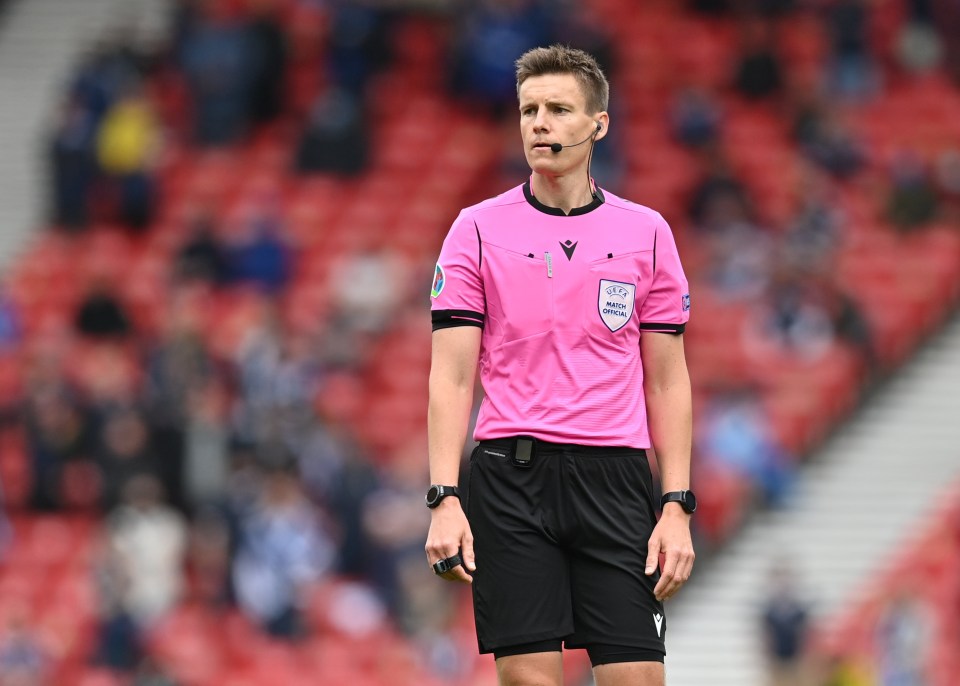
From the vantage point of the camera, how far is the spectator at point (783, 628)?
1277 centimetres

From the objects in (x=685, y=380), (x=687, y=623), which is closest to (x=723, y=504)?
(x=687, y=623)

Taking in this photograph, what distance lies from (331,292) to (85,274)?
237 cm

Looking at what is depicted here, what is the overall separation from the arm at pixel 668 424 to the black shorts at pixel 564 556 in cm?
6

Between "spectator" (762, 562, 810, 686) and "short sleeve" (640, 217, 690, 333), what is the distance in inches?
311

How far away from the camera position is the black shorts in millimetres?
4902

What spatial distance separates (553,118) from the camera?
4973mm

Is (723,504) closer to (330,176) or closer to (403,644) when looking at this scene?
(403,644)

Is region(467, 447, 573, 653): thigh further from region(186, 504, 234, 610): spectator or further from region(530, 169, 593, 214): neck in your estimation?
region(186, 504, 234, 610): spectator

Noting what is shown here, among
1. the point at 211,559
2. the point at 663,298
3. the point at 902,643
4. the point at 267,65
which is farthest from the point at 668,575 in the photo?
the point at 267,65

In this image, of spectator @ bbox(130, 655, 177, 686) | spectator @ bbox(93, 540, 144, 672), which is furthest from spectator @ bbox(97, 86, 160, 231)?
spectator @ bbox(130, 655, 177, 686)

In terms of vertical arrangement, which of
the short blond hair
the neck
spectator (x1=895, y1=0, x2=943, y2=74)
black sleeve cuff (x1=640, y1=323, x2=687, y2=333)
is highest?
spectator (x1=895, y1=0, x2=943, y2=74)

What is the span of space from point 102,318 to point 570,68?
1147 cm

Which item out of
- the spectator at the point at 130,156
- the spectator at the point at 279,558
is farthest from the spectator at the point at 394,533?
the spectator at the point at 130,156

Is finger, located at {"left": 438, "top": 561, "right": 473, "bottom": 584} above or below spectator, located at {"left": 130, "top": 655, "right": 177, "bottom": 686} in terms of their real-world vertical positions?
above
